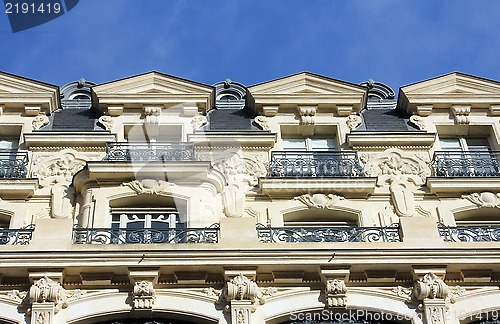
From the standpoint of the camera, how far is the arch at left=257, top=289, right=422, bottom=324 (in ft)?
56.9

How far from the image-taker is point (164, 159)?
21312 millimetres

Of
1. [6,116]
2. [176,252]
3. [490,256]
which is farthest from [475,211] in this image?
[6,116]

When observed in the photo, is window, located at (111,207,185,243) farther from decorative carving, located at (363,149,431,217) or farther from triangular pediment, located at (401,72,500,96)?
triangular pediment, located at (401,72,500,96)

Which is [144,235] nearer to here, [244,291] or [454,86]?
[244,291]

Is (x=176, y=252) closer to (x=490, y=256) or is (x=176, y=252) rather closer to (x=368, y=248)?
(x=368, y=248)

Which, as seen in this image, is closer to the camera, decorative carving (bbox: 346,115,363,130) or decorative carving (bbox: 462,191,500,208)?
decorative carving (bbox: 462,191,500,208)

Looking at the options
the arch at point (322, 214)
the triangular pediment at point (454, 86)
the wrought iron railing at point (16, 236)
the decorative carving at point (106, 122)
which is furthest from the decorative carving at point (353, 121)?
the wrought iron railing at point (16, 236)

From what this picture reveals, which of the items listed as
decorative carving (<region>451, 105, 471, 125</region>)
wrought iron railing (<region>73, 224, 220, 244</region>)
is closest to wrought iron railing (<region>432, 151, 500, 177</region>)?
decorative carving (<region>451, 105, 471, 125</region>)

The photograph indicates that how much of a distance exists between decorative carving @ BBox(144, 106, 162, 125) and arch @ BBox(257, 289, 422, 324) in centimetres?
693

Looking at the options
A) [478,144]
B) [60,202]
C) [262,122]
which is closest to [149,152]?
[60,202]

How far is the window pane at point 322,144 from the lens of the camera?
22859 millimetres

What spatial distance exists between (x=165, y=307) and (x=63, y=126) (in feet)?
23.9

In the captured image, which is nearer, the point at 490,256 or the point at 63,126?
the point at 490,256

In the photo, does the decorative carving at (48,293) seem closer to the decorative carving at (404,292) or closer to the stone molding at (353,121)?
the decorative carving at (404,292)
